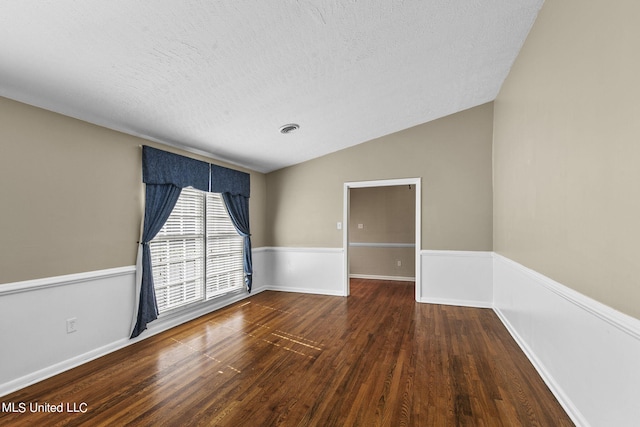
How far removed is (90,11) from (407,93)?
2.93 m

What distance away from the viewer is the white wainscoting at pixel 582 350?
131 centimetres

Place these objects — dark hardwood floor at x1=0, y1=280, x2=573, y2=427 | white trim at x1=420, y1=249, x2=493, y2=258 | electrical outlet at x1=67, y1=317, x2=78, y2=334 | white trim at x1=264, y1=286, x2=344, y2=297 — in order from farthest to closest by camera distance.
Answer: white trim at x1=264, y1=286, x2=344, y2=297 → white trim at x1=420, y1=249, x2=493, y2=258 → electrical outlet at x1=67, y1=317, x2=78, y2=334 → dark hardwood floor at x1=0, y1=280, x2=573, y2=427

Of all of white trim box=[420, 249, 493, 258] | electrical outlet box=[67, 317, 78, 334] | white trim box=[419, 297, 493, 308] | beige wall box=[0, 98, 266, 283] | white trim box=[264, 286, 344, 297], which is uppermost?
beige wall box=[0, 98, 266, 283]

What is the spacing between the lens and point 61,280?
2.42 m

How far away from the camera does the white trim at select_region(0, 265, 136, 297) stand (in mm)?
2145

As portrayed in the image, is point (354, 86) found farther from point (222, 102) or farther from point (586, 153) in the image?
point (586, 153)

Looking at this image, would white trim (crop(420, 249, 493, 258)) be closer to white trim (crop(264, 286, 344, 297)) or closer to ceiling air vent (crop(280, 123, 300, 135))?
white trim (crop(264, 286, 344, 297))

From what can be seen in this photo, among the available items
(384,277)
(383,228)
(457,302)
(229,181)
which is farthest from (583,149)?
(384,277)

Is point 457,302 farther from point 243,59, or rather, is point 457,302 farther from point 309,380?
point 243,59

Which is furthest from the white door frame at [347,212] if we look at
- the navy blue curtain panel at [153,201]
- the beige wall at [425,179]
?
the navy blue curtain panel at [153,201]

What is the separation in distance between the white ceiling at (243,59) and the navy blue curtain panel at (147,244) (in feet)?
2.25

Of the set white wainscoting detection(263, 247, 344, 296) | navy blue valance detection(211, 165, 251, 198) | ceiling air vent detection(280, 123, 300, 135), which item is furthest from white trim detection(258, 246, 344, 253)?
ceiling air vent detection(280, 123, 300, 135)

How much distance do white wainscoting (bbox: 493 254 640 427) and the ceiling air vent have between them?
9.58ft

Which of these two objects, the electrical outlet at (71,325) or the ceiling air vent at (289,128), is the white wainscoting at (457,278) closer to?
the ceiling air vent at (289,128)
